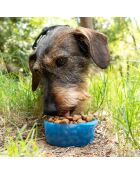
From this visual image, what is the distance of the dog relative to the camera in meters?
3.70

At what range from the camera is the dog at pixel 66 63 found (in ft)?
12.1

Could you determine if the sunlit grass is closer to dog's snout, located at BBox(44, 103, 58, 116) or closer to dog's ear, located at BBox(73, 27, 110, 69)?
dog's ear, located at BBox(73, 27, 110, 69)

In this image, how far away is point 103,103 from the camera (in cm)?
445

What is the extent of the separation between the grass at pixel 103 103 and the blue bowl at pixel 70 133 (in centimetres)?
14

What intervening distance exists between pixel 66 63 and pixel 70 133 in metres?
0.63

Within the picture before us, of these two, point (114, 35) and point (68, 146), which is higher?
point (114, 35)

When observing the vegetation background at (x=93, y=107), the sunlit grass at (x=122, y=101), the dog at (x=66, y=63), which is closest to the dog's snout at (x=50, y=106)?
the dog at (x=66, y=63)

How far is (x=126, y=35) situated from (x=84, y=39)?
444 cm

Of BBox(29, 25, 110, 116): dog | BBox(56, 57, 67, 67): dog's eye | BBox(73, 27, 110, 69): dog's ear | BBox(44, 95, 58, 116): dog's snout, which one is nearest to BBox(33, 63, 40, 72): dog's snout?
BBox(29, 25, 110, 116): dog

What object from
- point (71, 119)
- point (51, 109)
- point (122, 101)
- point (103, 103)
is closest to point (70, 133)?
point (71, 119)

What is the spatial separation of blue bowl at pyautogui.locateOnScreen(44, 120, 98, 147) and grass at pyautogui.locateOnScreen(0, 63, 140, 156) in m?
0.14
